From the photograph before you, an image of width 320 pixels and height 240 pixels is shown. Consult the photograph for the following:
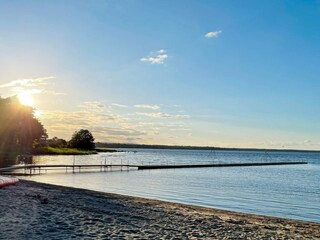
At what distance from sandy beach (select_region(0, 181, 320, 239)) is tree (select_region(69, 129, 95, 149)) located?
15259 cm

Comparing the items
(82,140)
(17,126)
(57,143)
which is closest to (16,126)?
(17,126)

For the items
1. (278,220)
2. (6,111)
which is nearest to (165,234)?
(278,220)

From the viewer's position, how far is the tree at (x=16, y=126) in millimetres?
87500

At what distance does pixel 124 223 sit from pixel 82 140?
528 feet

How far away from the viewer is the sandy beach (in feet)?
40.7

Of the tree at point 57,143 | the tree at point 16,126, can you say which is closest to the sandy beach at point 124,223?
the tree at point 16,126

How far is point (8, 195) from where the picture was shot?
20.6 meters

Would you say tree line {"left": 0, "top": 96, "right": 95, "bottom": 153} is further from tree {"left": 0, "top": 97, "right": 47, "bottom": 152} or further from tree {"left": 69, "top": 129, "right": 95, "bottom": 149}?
tree {"left": 69, "top": 129, "right": 95, "bottom": 149}

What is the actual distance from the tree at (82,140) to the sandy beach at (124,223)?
152594 millimetres

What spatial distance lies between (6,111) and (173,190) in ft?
206

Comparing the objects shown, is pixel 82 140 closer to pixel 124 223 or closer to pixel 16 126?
pixel 16 126

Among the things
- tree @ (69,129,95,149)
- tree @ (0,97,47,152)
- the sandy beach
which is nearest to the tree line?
tree @ (0,97,47,152)

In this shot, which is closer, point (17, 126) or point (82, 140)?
point (17, 126)

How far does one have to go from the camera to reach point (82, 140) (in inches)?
6777
